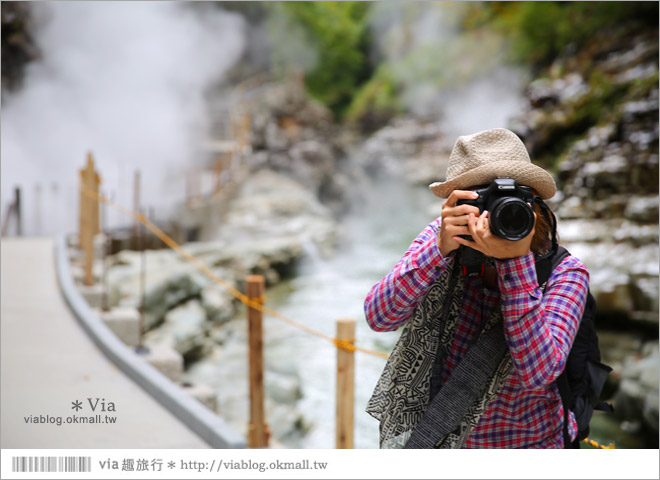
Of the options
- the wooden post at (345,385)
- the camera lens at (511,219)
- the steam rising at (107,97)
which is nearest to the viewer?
the camera lens at (511,219)

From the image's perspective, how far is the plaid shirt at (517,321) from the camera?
0.56 meters

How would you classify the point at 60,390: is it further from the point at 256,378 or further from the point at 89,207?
the point at 89,207

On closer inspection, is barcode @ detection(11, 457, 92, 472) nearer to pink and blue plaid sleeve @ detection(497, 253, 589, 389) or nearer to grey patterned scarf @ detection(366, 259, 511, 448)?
grey patterned scarf @ detection(366, 259, 511, 448)

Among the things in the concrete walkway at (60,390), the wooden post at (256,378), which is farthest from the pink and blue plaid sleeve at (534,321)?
the wooden post at (256,378)

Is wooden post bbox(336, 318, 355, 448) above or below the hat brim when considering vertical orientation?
below

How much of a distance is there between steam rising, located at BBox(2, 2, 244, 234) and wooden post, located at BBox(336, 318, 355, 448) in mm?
1197

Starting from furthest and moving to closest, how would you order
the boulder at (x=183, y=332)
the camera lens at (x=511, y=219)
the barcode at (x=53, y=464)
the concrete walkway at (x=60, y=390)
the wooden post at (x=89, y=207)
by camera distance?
the boulder at (x=183, y=332), the wooden post at (x=89, y=207), the concrete walkway at (x=60, y=390), the barcode at (x=53, y=464), the camera lens at (x=511, y=219)

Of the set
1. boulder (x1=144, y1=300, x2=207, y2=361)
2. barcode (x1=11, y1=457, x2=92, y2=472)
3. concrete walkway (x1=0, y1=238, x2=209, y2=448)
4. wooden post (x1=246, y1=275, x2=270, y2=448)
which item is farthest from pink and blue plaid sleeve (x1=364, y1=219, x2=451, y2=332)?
boulder (x1=144, y1=300, x2=207, y2=361)

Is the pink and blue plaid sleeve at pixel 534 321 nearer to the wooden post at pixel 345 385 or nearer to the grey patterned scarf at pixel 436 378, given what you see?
the grey patterned scarf at pixel 436 378

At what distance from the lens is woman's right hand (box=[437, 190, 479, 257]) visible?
584mm

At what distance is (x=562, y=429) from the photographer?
65cm

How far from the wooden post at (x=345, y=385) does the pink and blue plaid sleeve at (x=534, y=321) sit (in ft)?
2.60

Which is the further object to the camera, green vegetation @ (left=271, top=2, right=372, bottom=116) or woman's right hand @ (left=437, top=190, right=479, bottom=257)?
green vegetation @ (left=271, top=2, right=372, bottom=116)

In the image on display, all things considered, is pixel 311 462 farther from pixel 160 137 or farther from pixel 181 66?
pixel 181 66
